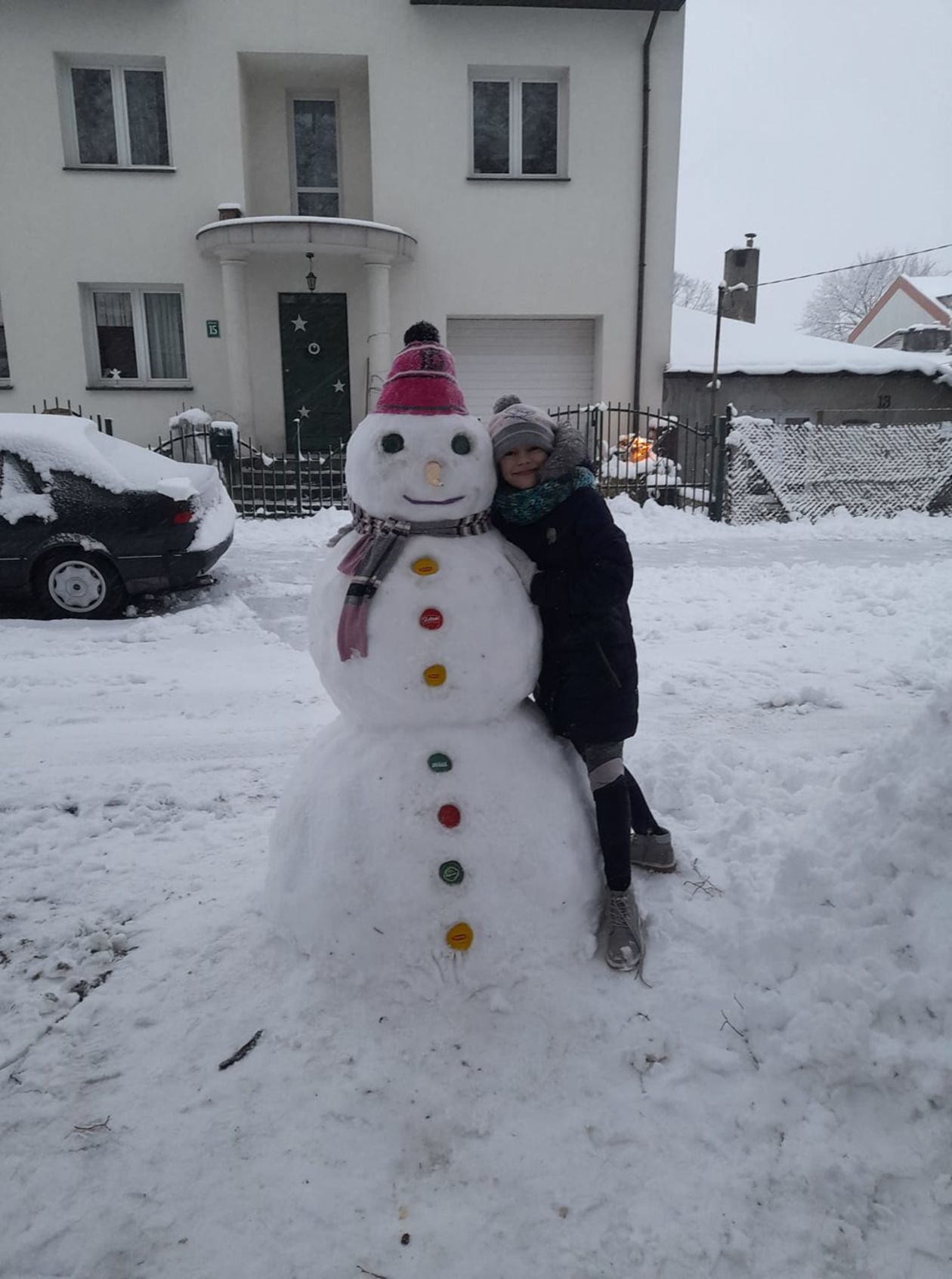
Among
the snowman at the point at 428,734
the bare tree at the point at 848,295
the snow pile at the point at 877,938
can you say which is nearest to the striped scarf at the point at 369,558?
the snowman at the point at 428,734

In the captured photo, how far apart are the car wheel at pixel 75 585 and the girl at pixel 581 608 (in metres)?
5.47

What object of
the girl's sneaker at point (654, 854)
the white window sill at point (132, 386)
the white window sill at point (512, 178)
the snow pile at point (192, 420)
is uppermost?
the white window sill at point (512, 178)

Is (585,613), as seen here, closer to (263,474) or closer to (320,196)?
(263,474)

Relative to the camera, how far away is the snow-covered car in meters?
6.87

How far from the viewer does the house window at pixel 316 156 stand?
14.5m

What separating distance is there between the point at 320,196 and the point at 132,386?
4736 mm

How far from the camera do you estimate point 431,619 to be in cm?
234

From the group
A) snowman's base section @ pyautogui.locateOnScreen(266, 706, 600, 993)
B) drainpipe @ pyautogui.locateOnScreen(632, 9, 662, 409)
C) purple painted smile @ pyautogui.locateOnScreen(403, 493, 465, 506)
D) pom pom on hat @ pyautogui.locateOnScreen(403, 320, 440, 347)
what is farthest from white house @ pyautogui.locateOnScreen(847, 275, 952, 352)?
snowman's base section @ pyautogui.locateOnScreen(266, 706, 600, 993)

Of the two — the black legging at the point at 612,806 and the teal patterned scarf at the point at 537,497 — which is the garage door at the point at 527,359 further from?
the black legging at the point at 612,806

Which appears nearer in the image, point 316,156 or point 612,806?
point 612,806

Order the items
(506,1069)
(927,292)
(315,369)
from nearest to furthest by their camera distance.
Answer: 1. (506,1069)
2. (315,369)
3. (927,292)

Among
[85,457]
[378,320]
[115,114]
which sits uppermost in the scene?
[115,114]

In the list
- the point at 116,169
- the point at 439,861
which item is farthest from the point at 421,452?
the point at 116,169

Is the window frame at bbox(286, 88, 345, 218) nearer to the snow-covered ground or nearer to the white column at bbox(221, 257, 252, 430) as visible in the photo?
the white column at bbox(221, 257, 252, 430)
